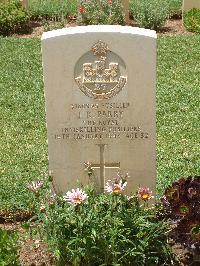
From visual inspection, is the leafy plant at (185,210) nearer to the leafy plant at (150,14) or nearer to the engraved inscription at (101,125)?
the engraved inscription at (101,125)

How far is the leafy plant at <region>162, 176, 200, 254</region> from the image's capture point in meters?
4.66

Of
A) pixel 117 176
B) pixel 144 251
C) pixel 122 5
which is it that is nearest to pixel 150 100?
pixel 117 176

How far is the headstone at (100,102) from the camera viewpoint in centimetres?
489

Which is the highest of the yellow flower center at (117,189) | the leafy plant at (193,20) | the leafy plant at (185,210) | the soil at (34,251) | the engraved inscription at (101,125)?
the leafy plant at (193,20)

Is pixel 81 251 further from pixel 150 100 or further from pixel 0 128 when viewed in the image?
pixel 0 128

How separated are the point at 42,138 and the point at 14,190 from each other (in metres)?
1.58

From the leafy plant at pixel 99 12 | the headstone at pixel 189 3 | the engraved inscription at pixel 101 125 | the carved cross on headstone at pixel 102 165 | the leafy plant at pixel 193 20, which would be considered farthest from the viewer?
the headstone at pixel 189 3

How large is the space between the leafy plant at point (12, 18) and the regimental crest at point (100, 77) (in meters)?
8.45

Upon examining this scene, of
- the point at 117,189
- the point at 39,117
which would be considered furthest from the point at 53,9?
the point at 117,189

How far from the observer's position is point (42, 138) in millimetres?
7699

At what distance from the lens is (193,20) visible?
13.1 meters

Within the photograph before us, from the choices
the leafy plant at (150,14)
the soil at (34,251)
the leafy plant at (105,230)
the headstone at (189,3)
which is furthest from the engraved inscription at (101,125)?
the headstone at (189,3)

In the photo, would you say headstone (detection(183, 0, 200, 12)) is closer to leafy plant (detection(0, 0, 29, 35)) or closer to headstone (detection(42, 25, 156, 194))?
leafy plant (detection(0, 0, 29, 35))

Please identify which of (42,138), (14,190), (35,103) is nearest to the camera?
(14,190)
